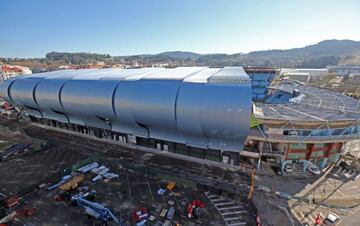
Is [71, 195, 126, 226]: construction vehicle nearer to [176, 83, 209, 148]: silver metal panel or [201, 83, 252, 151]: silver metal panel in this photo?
[176, 83, 209, 148]: silver metal panel

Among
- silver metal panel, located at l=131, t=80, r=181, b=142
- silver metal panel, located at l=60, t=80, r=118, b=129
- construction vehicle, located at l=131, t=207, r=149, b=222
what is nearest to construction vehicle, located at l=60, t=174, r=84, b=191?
construction vehicle, located at l=131, t=207, r=149, b=222

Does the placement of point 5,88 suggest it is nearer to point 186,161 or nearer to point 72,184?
point 72,184

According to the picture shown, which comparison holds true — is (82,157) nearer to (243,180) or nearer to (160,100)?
(160,100)

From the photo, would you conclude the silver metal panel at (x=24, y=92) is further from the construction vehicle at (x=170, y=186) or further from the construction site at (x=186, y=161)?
the construction vehicle at (x=170, y=186)

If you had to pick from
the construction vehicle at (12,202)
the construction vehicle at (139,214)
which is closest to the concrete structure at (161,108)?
the construction vehicle at (139,214)

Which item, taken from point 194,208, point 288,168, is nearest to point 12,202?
point 194,208

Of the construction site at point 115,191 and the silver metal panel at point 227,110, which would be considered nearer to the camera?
the construction site at point 115,191
